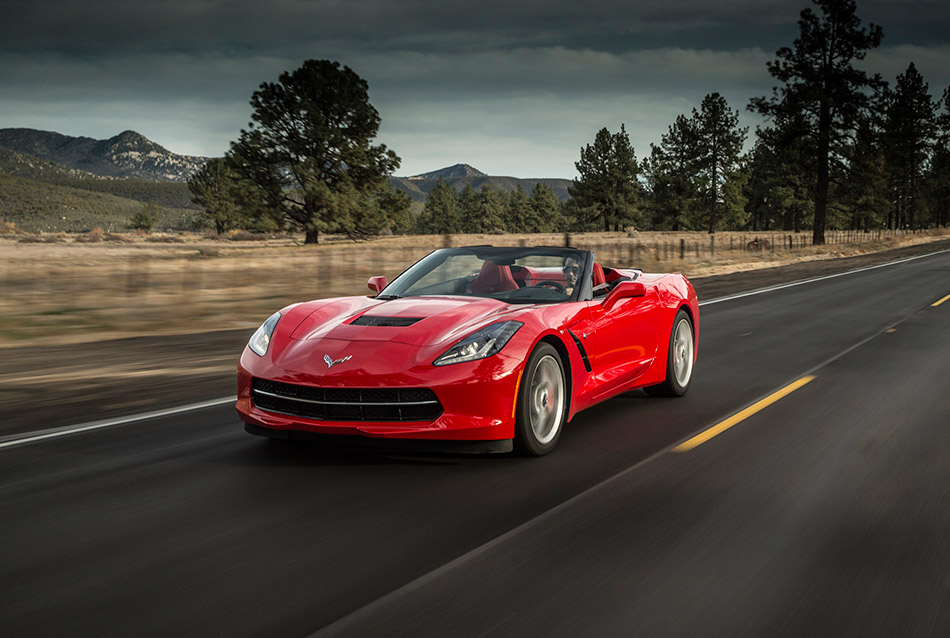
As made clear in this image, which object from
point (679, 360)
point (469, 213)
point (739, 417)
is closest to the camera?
point (739, 417)

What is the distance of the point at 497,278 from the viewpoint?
6500 mm

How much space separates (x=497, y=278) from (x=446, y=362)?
5.47 ft

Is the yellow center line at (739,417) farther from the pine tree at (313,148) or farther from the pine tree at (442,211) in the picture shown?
the pine tree at (442,211)

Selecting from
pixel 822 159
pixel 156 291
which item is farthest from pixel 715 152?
pixel 156 291

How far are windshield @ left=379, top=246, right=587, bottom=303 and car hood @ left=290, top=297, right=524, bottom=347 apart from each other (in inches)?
18.6

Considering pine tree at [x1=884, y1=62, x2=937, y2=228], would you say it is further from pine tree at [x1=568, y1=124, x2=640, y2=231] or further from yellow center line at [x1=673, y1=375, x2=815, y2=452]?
yellow center line at [x1=673, y1=375, x2=815, y2=452]

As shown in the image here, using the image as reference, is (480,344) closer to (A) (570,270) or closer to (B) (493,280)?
(B) (493,280)

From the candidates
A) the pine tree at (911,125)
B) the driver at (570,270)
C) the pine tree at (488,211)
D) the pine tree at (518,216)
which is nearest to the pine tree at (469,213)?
the pine tree at (488,211)

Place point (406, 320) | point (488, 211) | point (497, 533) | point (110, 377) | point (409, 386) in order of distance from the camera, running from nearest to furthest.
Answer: point (497, 533), point (409, 386), point (406, 320), point (110, 377), point (488, 211)

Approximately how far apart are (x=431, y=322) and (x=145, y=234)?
68497mm

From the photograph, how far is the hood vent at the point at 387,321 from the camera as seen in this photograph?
5316 millimetres

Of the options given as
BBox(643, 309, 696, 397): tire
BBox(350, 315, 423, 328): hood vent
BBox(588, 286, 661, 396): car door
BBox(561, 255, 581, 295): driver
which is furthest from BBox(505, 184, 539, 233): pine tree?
BBox(350, 315, 423, 328): hood vent

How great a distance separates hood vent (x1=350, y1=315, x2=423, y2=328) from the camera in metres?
5.32

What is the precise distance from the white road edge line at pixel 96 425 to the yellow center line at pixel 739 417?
3728 mm
